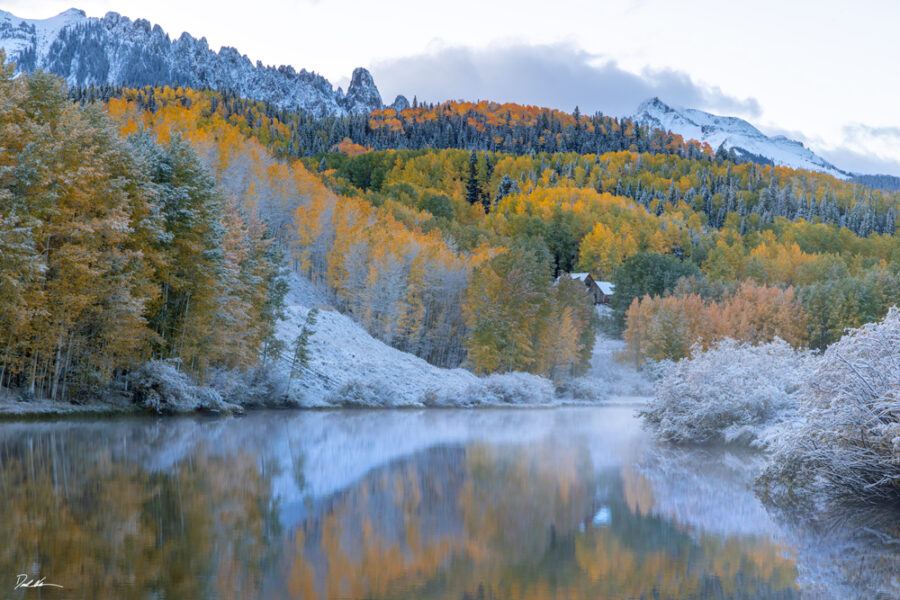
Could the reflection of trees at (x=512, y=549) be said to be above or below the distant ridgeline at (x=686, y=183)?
below

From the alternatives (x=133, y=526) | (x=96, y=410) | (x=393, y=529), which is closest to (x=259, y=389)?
(x=96, y=410)

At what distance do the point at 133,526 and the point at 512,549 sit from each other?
178 inches

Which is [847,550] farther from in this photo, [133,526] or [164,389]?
[164,389]

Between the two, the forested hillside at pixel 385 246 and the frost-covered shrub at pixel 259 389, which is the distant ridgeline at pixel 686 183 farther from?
the frost-covered shrub at pixel 259 389

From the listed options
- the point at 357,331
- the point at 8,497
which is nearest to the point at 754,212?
the point at 357,331

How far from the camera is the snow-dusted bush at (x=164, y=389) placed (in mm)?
28766

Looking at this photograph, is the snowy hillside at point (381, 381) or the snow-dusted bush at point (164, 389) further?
the snowy hillside at point (381, 381)

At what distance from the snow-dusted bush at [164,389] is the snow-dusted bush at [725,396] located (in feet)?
55.2

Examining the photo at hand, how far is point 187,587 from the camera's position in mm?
7145

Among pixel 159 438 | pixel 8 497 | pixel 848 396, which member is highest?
pixel 848 396

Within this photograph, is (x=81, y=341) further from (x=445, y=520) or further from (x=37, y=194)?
(x=445, y=520)

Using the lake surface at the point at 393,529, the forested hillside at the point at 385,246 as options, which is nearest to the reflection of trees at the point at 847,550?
the lake surface at the point at 393,529

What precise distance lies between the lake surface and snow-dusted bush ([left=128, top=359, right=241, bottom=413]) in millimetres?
9628

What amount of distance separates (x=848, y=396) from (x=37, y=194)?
2212cm
